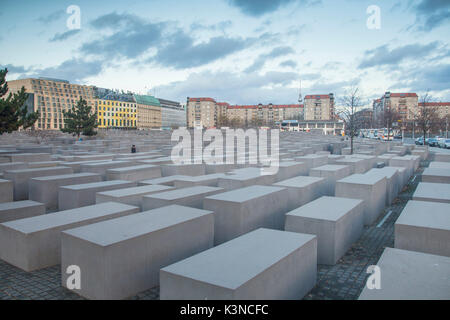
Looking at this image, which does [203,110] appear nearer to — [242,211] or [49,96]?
[49,96]

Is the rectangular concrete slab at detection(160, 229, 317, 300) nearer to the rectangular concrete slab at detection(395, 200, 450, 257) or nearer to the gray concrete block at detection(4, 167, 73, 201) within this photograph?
the rectangular concrete slab at detection(395, 200, 450, 257)

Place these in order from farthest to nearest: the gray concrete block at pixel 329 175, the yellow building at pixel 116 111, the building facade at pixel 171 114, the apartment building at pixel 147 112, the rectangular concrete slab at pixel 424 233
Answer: the building facade at pixel 171 114 < the apartment building at pixel 147 112 < the yellow building at pixel 116 111 < the gray concrete block at pixel 329 175 < the rectangular concrete slab at pixel 424 233

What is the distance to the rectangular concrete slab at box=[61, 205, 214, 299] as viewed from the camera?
14.8 feet

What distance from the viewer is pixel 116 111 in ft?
384

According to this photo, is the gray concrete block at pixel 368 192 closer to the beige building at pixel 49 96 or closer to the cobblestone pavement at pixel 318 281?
the cobblestone pavement at pixel 318 281

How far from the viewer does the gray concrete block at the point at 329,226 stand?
5.89 metres

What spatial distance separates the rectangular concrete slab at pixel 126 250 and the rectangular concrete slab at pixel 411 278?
9.36ft

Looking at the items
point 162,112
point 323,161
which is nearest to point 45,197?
point 323,161

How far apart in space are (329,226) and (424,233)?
1431 mm

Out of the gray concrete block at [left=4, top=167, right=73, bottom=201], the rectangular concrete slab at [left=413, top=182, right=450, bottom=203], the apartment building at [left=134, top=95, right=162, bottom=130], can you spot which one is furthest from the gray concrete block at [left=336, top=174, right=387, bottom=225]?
the apartment building at [left=134, top=95, right=162, bottom=130]

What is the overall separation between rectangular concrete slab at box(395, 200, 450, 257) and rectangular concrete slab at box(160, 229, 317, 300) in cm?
165

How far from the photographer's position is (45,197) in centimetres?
981

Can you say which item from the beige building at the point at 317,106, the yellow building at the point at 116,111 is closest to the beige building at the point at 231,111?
the beige building at the point at 317,106

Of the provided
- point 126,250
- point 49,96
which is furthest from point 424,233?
point 49,96
